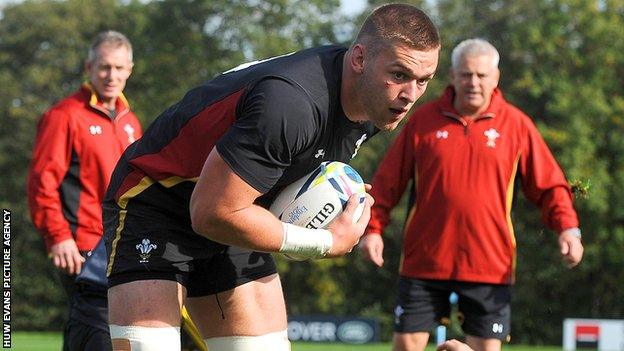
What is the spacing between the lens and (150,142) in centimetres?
506

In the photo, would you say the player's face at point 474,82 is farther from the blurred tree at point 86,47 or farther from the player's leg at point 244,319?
the blurred tree at point 86,47

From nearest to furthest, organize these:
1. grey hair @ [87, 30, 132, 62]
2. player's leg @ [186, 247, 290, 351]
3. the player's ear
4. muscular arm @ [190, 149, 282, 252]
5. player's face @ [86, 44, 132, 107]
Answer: muscular arm @ [190, 149, 282, 252] → the player's ear → player's leg @ [186, 247, 290, 351] → player's face @ [86, 44, 132, 107] → grey hair @ [87, 30, 132, 62]

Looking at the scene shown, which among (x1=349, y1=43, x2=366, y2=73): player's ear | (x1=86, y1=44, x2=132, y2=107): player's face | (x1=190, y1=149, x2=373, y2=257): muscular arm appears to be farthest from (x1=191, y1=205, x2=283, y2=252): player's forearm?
(x1=86, y1=44, x2=132, y2=107): player's face

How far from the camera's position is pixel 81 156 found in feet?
26.7

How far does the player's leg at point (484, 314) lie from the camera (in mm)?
8133

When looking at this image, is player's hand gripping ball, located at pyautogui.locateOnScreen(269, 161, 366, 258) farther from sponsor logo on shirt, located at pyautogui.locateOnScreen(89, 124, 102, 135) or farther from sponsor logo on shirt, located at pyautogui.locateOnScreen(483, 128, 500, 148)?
sponsor logo on shirt, located at pyautogui.locateOnScreen(89, 124, 102, 135)

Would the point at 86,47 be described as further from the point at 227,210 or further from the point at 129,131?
the point at 227,210

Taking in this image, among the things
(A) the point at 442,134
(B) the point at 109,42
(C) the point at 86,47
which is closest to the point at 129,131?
(B) the point at 109,42

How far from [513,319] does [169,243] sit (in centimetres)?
3698

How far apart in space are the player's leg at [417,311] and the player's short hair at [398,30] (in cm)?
372

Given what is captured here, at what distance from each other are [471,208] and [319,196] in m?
3.31

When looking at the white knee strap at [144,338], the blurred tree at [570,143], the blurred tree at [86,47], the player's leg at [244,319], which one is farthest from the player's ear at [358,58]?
the blurred tree at [86,47]

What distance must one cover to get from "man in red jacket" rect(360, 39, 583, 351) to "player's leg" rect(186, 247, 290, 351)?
2.84 meters

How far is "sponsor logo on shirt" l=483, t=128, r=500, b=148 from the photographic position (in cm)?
816
